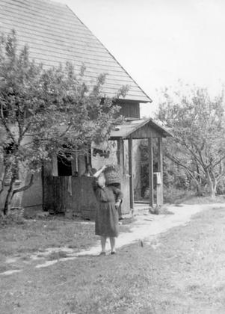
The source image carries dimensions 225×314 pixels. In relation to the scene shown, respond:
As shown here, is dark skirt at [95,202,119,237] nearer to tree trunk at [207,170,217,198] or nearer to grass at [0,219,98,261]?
grass at [0,219,98,261]

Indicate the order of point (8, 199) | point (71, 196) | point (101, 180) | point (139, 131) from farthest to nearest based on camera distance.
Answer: point (139, 131) → point (71, 196) → point (8, 199) → point (101, 180)

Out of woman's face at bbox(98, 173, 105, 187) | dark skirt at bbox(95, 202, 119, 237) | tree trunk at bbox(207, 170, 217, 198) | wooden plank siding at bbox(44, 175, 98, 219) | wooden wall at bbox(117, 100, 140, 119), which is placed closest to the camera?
dark skirt at bbox(95, 202, 119, 237)

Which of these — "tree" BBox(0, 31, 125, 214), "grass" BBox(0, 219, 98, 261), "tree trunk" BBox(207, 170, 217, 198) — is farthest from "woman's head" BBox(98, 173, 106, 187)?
"tree trunk" BBox(207, 170, 217, 198)

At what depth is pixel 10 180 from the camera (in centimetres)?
1430

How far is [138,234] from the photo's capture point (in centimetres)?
1182

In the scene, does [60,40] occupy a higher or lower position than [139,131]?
higher

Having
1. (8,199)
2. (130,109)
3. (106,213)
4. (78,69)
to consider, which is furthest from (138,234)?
(78,69)

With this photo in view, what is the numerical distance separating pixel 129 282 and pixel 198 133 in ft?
44.7

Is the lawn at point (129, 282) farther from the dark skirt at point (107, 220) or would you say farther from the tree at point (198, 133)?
the tree at point (198, 133)

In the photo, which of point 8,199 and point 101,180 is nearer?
point 101,180

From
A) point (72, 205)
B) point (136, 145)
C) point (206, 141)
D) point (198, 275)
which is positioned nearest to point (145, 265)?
point (198, 275)

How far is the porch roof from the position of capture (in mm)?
14625

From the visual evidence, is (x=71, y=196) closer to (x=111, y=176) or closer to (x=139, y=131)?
(x=139, y=131)

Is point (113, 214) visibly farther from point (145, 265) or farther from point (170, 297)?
point (170, 297)
